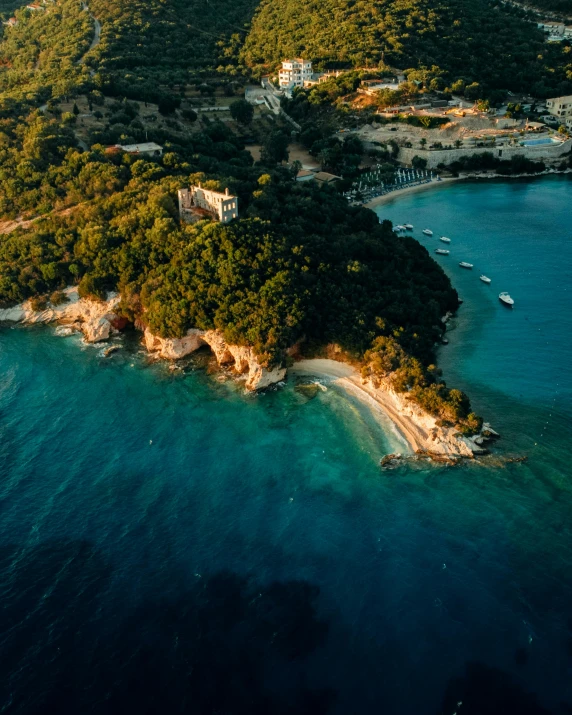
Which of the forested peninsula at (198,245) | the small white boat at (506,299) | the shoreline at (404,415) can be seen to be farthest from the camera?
the small white boat at (506,299)

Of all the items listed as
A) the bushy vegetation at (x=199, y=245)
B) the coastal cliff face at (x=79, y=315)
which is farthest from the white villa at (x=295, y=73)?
the coastal cliff face at (x=79, y=315)

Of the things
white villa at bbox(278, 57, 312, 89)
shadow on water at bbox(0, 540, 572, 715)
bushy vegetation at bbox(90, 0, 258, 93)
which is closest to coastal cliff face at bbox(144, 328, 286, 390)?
shadow on water at bbox(0, 540, 572, 715)

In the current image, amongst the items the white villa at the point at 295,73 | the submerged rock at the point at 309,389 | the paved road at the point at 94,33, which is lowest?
the submerged rock at the point at 309,389

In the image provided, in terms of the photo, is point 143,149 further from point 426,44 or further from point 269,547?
point 426,44

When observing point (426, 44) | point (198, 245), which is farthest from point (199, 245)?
point (426, 44)

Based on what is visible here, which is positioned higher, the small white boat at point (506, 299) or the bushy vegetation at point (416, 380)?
the bushy vegetation at point (416, 380)

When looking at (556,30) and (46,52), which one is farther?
(556,30)

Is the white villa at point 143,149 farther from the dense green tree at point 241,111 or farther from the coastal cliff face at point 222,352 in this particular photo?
the dense green tree at point 241,111
